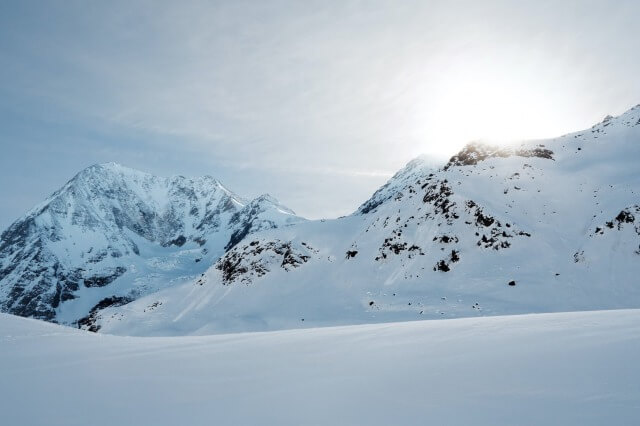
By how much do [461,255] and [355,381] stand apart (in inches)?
1224

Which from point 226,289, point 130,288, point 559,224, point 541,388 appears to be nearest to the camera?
point 541,388

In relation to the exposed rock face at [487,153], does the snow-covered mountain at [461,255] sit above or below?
below

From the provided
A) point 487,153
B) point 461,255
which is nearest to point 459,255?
point 461,255

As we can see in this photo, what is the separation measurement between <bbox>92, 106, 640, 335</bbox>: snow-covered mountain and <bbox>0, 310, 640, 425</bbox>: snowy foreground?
2190cm

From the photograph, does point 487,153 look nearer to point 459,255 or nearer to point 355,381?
point 459,255

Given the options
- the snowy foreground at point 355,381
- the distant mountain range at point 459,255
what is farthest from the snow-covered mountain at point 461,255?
the snowy foreground at point 355,381

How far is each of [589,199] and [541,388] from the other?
37094 mm

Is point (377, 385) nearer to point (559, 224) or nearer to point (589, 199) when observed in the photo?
point (559, 224)

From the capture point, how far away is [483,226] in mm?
33531

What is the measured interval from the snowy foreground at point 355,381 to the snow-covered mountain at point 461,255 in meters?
21.9

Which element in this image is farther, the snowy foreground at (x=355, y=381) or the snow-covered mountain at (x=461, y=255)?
the snow-covered mountain at (x=461, y=255)

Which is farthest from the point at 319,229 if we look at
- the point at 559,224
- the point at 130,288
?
the point at 130,288

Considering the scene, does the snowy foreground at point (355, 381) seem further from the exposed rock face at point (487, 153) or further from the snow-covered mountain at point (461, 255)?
the exposed rock face at point (487, 153)

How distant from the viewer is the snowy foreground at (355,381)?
9.40ft
